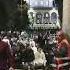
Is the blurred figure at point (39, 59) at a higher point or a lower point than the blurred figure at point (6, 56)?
lower

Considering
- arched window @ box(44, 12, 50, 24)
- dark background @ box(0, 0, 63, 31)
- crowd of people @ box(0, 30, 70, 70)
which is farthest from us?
arched window @ box(44, 12, 50, 24)

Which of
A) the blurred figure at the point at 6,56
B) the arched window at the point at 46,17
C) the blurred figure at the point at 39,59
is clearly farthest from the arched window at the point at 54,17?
the blurred figure at the point at 6,56

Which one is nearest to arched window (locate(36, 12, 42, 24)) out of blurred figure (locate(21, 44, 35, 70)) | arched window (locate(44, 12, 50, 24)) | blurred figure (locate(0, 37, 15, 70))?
arched window (locate(44, 12, 50, 24))

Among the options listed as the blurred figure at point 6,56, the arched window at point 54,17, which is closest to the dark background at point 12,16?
the arched window at point 54,17

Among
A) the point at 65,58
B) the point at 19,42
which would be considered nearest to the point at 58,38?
the point at 65,58

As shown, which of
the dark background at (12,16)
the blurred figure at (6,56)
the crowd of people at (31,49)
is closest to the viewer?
the blurred figure at (6,56)

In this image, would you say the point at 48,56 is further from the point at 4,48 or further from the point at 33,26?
the point at 4,48

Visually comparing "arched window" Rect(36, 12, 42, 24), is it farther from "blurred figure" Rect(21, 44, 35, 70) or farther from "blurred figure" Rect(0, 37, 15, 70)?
"blurred figure" Rect(0, 37, 15, 70)

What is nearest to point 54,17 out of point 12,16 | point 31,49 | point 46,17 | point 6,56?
point 46,17

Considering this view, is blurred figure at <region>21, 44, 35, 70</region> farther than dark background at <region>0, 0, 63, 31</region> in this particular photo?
Yes

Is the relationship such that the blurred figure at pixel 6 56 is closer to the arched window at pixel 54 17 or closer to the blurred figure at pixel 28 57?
the blurred figure at pixel 28 57

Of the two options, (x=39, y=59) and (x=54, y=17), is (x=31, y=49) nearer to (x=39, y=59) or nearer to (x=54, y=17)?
(x=39, y=59)

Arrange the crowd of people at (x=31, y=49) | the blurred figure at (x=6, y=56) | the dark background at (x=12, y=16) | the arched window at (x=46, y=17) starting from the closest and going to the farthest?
the blurred figure at (x=6, y=56)
the dark background at (x=12, y=16)
the crowd of people at (x=31, y=49)
the arched window at (x=46, y=17)

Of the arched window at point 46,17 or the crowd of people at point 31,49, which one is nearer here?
the crowd of people at point 31,49
